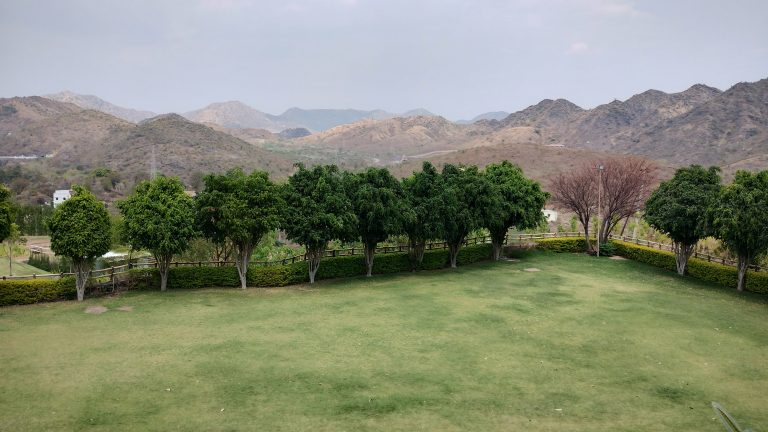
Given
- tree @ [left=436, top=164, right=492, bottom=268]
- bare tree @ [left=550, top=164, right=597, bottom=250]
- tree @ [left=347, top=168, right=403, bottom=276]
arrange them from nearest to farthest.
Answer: tree @ [left=347, top=168, right=403, bottom=276] < tree @ [left=436, top=164, right=492, bottom=268] < bare tree @ [left=550, top=164, right=597, bottom=250]

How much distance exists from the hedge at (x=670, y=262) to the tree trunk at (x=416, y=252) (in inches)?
476

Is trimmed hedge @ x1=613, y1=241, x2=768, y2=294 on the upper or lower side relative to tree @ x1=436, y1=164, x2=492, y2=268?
lower

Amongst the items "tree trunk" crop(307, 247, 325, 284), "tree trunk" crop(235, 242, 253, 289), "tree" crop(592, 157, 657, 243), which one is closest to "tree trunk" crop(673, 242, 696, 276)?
"tree" crop(592, 157, 657, 243)

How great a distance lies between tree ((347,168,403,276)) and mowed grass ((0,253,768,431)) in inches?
174

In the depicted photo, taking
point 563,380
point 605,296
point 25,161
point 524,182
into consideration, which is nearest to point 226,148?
point 25,161

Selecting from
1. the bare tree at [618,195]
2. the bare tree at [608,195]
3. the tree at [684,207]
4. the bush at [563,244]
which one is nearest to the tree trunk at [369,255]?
the bush at [563,244]

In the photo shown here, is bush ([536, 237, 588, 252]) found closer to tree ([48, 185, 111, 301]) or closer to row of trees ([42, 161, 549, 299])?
row of trees ([42, 161, 549, 299])

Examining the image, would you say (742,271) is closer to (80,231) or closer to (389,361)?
(389,361)

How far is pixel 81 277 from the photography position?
88.1 ft

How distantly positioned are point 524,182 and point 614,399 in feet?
82.4

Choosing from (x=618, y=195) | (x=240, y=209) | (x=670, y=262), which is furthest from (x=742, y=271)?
(x=240, y=209)

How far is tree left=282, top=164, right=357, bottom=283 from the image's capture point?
2988cm

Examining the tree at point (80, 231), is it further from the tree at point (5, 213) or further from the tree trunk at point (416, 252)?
the tree trunk at point (416, 252)

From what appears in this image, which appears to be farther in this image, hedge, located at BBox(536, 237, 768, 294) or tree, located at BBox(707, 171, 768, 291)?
hedge, located at BBox(536, 237, 768, 294)
